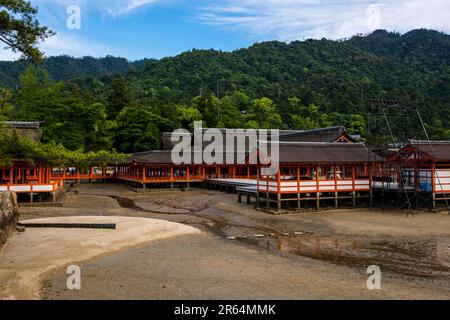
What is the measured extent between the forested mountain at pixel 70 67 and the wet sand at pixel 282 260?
3942 inches

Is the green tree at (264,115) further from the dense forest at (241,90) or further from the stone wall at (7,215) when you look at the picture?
the stone wall at (7,215)

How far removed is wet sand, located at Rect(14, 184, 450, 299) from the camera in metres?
9.66

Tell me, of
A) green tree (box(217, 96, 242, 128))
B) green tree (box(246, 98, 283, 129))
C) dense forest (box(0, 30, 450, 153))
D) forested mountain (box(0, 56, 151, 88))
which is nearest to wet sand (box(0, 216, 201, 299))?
dense forest (box(0, 30, 450, 153))

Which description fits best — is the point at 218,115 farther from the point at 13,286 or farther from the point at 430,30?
the point at 430,30

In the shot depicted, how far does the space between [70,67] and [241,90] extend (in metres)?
76.8

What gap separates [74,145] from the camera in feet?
174

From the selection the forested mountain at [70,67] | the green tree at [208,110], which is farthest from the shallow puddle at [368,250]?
the forested mountain at [70,67]

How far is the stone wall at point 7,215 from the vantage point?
1451 cm

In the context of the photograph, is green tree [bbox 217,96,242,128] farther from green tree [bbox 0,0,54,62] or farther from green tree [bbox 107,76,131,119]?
green tree [bbox 0,0,54,62]

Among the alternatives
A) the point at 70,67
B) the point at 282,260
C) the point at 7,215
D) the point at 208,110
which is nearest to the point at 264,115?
the point at 208,110

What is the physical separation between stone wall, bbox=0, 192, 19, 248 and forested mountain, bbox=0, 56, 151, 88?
98268mm

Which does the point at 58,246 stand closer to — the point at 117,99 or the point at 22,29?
the point at 22,29
